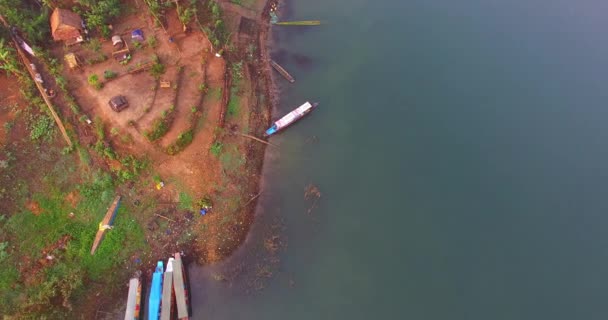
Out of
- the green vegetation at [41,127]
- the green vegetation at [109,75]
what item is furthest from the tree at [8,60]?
the green vegetation at [109,75]

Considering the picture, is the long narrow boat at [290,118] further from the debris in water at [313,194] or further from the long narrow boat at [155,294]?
the long narrow boat at [155,294]

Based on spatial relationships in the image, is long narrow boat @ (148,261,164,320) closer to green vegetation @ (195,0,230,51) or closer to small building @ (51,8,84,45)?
green vegetation @ (195,0,230,51)

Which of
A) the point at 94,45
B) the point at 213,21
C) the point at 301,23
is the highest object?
the point at 301,23

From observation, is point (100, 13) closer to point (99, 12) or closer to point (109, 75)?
point (99, 12)

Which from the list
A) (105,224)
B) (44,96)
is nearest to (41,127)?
(44,96)

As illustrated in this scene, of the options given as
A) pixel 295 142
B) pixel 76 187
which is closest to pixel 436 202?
pixel 295 142

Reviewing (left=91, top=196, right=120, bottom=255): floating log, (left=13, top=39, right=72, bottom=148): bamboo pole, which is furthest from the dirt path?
(left=13, top=39, right=72, bottom=148): bamboo pole
